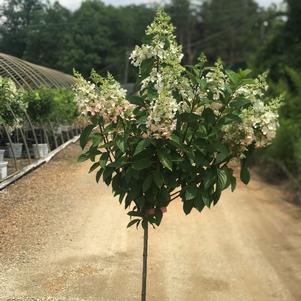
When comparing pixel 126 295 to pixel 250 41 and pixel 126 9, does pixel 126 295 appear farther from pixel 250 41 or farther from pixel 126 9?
pixel 126 9

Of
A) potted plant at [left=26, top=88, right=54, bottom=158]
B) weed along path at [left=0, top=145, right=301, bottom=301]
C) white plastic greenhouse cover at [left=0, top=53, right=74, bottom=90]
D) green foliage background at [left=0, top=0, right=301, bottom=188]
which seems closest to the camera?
weed along path at [left=0, top=145, right=301, bottom=301]

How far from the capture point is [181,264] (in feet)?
21.1

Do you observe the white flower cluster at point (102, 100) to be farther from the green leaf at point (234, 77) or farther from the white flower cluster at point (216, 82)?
the green leaf at point (234, 77)

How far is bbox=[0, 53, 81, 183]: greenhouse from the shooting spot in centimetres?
1190

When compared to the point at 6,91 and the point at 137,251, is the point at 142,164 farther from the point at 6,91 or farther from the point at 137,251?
the point at 6,91

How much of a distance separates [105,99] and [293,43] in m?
18.9

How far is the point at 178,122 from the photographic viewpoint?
11.5 feet

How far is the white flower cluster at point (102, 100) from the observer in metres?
3.50

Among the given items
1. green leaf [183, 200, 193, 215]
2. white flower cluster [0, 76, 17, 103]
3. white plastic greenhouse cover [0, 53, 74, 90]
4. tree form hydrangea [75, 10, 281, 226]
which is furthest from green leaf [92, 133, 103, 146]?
white plastic greenhouse cover [0, 53, 74, 90]

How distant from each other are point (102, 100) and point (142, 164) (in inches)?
19.1

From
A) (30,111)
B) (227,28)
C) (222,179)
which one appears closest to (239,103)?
(222,179)

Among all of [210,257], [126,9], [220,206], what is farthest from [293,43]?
[126,9]

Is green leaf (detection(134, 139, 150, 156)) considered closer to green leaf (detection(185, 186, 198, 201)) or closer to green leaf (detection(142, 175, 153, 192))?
green leaf (detection(142, 175, 153, 192))

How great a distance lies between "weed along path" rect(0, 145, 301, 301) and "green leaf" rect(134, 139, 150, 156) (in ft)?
8.21
